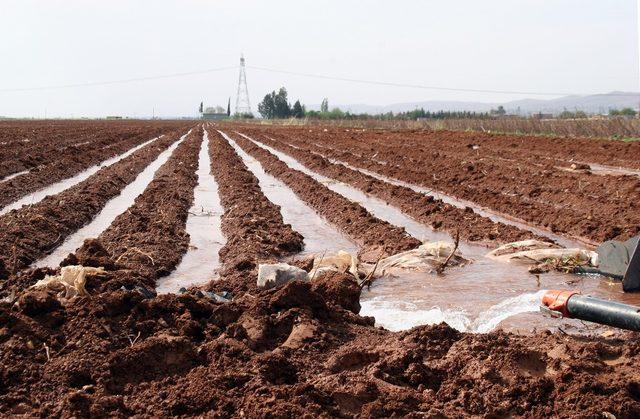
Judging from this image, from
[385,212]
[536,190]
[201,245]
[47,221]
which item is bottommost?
[201,245]

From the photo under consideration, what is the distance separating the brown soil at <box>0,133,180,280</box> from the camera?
25.5 ft

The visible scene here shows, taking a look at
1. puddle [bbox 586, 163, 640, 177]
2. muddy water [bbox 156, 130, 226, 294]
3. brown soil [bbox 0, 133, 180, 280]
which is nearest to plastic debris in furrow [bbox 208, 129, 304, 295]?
muddy water [bbox 156, 130, 226, 294]

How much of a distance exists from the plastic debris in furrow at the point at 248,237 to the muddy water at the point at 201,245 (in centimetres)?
15

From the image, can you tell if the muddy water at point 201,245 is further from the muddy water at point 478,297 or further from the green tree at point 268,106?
the green tree at point 268,106

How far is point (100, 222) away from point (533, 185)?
27.0 ft

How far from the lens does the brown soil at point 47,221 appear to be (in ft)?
25.5

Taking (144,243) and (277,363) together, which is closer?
(277,363)

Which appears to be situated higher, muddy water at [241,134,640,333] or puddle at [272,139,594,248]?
puddle at [272,139,594,248]

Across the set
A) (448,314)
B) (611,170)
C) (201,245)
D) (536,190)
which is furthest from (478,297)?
(611,170)

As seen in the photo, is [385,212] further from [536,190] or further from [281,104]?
[281,104]

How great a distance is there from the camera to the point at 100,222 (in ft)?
33.9

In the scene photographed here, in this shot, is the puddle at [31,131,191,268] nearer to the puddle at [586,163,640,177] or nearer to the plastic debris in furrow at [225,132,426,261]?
the plastic debris in furrow at [225,132,426,261]

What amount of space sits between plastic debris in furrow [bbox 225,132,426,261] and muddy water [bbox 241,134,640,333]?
495 millimetres

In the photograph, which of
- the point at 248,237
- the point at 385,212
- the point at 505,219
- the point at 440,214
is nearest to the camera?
the point at 248,237
